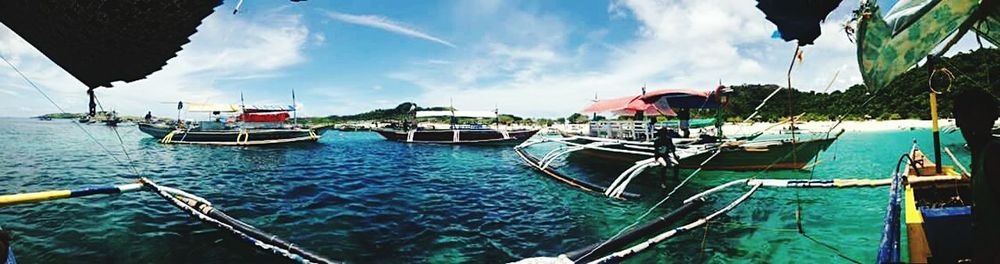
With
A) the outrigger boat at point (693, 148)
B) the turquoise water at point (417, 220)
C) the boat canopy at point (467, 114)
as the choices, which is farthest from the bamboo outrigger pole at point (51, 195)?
the boat canopy at point (467, 114)

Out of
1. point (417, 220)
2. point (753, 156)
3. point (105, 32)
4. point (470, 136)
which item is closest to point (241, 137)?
point (470, 136)

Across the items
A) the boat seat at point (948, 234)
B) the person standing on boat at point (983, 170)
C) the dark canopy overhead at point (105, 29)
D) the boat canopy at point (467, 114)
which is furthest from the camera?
the boat canopy at point (467, 114)

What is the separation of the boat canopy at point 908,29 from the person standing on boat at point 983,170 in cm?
248

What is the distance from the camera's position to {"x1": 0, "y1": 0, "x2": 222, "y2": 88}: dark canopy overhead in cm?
272

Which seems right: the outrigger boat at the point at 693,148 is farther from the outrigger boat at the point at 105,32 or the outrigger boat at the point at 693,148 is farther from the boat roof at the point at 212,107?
the boat roof at the point at 212,107

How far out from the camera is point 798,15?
159 inches

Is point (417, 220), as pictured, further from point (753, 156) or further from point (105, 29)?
point (753, 156)

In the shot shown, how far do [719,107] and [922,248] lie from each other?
510 inches

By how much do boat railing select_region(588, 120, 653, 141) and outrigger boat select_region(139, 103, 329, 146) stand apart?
2742 centimetres

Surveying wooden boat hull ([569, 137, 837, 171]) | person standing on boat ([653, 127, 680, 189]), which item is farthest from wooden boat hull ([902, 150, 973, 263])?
wooden boat hull ([569, 137, 837, 171])

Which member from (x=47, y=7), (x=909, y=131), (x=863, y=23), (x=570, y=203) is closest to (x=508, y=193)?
(x=570, y=203)

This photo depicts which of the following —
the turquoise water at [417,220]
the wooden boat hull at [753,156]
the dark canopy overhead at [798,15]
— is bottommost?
the turquoise water at [417,220]

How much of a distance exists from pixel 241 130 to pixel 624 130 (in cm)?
3223

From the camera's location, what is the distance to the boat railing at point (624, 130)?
18672 millimetres
